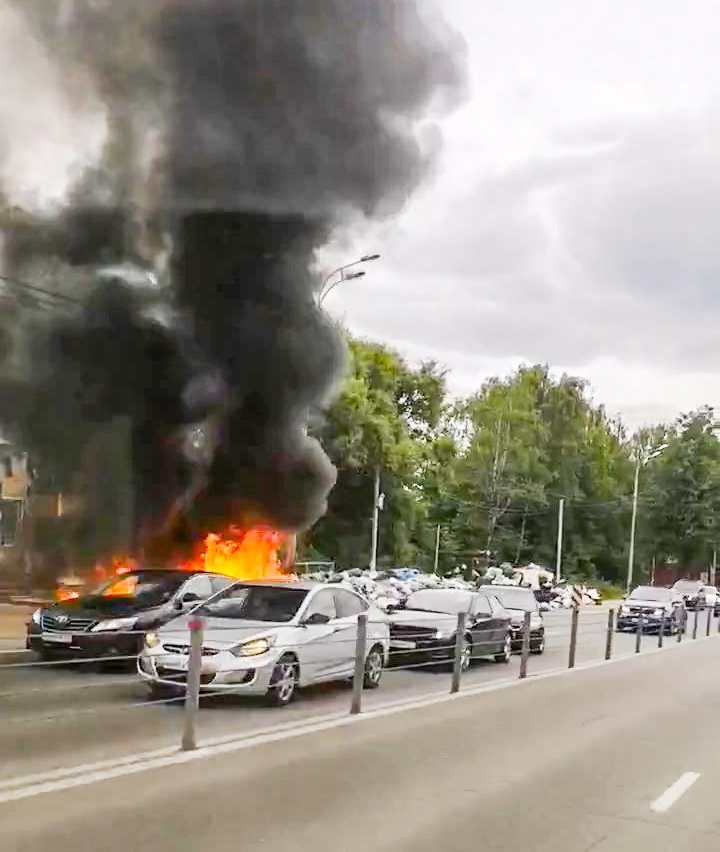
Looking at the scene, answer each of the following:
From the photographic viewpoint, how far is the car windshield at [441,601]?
16.4 m

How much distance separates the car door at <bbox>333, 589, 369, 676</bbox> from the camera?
11.6 m

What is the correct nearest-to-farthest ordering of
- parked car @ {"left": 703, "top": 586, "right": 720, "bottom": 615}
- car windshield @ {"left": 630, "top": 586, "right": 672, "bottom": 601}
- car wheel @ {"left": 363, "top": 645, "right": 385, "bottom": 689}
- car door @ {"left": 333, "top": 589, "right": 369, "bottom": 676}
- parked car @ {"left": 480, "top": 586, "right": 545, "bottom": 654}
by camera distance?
car door @ {"left": 333, "top": 589, "right": 369, "bottom": 676}, car wheel @ {"left": 363, "top": 645, "right": 385, "bottom": 689}, parked car @ {"left": 480, "top": 586, "right": 545, "bottom": 654}, car windshield @ {"left": 630, "top": 586, "right": 672, "bottom": 601}, parked car @ {"left": 703, "top": 586, "right": 720, "bottom": 615}

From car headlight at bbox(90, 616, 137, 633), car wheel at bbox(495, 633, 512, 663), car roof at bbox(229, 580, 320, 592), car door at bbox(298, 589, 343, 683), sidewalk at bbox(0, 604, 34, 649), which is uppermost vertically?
car roof at bbox(229, 580, 320, 592)

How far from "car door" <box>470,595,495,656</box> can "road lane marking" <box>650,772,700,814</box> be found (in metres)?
7.54

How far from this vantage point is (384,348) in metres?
48.6

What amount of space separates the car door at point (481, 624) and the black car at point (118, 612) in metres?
3.54

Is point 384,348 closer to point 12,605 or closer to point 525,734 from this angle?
point 12,605

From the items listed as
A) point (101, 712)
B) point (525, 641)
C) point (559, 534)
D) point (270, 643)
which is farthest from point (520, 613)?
point (559, 534)

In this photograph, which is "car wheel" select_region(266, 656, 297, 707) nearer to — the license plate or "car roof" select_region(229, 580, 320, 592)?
"car roof" select_region(229, 580, 320, 592)

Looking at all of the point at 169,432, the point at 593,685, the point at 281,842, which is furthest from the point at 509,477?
the point at 281,842

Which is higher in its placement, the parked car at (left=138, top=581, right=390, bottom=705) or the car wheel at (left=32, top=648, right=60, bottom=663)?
the parked car at (left=138, top=581, right=390, bottom=705)

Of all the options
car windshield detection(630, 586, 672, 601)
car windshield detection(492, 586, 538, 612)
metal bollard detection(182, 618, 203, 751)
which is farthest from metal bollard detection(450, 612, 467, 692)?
car windshield detection(630, 586, 672, 601)

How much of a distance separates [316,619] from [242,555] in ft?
54.8

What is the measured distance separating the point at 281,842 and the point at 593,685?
912cm
